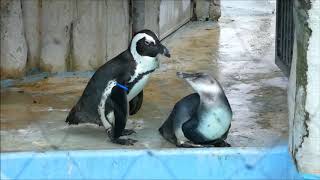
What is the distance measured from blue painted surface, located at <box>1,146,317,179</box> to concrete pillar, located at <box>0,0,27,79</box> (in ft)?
6.88

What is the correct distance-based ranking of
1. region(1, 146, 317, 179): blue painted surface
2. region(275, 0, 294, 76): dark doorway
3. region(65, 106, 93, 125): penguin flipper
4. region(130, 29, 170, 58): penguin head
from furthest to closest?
1. region(275, 0, 294, 76): dark doorway
2. region(65, 106, 93, 125): penguin flipper
3. region(130, 29, 170, 58): penguin head
4. region(1, 146, 317, 179): blue painted surface

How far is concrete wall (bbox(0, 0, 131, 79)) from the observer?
5746 millimetres

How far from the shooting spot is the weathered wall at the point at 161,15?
249 inches

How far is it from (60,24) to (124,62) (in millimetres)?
1898

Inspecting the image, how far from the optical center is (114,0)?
5996 mm

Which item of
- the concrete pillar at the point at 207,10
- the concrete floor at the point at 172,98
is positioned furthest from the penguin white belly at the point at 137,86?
the concrete pillar at the point at 207,10

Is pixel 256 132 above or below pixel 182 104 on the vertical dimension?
below

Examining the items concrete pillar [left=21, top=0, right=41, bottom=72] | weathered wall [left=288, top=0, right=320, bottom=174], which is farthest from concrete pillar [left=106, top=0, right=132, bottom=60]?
weathered wall [left=288, top=0, right=320, bottom=174]

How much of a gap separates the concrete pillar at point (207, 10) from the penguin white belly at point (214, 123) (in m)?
5.36

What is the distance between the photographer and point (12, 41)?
5707 mm

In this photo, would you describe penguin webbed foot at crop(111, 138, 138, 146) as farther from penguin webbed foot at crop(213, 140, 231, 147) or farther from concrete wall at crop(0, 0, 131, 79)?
concrete wall at crop(0, 0, 131, 79)

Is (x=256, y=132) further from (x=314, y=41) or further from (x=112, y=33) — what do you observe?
(x=112, y=33)

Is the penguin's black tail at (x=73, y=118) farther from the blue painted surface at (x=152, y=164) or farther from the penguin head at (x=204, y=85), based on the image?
the penguin head at (x=204, y=85)

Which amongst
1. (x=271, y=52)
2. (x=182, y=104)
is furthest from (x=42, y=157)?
(x=271, y=52)
